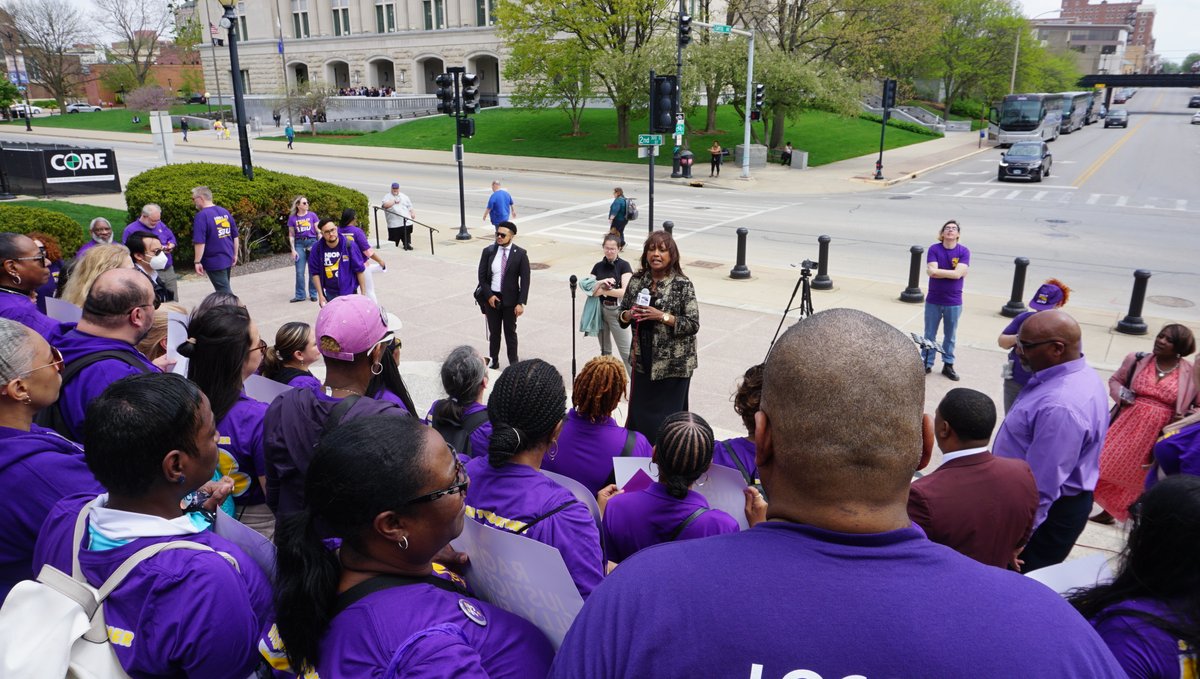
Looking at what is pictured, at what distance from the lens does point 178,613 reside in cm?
210

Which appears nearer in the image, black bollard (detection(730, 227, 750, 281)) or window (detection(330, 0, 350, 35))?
black bollard (detection(730, 227, 750, 281))

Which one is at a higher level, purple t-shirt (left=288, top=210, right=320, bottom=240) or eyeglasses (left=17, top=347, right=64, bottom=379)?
eyeglasses (left=17, top=347, right=64, bottom=379)

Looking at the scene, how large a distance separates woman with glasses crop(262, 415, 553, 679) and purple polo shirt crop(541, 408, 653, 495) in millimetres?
1521

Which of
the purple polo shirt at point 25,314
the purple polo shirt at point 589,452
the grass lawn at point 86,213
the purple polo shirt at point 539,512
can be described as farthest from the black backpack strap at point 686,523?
the grass lawn at point 86,213

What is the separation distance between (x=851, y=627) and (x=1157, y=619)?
1485 millimetres

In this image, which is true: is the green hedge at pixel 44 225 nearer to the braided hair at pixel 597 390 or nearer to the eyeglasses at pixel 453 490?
the braided hair at pixel 597 390

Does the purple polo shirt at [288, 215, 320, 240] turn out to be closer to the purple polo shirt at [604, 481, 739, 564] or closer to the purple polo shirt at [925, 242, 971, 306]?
the purple polo shirt at [925, 242, 971, 306]

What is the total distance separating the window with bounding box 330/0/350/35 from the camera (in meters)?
73.4

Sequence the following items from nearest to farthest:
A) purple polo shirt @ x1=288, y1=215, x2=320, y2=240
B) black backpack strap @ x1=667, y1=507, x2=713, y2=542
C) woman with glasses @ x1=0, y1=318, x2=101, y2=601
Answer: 1. woman with glasses @ x1=0, y1=318, x2=101, y2=601
2. black backpack strap @ x1=667, y1=507, x2=713, y2=542
3. purple polo shirt @ x1=288, y1=215, x2=320, y2=240

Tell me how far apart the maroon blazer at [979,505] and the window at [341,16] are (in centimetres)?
8094

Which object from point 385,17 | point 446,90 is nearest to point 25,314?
point 446,90

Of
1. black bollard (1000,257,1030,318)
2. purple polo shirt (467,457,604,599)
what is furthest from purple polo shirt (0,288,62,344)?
black bollard (1000,257,1030,318)

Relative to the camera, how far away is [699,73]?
34.3 meters

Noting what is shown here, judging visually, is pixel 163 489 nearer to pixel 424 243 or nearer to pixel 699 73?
pixel 424 243
